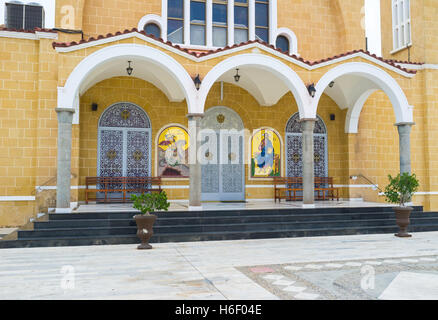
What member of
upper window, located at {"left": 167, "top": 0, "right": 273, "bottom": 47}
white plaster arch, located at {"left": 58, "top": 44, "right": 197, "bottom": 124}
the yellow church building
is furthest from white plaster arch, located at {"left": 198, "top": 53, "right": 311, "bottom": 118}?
upper window, located at {"left": 167, "top": 0, "right": 273, "bottom": 47}

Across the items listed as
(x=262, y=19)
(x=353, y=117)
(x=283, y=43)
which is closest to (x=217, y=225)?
(x=353, y=117)

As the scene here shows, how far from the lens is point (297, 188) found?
1420cm

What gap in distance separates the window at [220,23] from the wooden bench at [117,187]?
5202 mm

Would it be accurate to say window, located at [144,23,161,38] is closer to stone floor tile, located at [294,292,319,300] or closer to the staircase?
the staircase

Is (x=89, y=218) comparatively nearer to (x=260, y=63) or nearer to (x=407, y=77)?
(x=260, y=63)

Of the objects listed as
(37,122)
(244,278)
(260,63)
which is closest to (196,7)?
(260,63)

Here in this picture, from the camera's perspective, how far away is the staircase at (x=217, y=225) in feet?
27.9

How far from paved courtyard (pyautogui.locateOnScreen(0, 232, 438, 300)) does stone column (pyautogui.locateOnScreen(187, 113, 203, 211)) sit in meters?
1.62

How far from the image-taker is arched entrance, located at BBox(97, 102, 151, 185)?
1280 centimetres

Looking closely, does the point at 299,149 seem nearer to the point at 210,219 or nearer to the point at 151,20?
the point at 210,219

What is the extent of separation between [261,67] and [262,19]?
401 centimetres

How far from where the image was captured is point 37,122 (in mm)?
11375

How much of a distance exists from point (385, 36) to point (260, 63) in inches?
338

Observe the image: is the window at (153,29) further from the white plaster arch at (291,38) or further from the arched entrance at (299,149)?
the arched entrance at (299,149)
